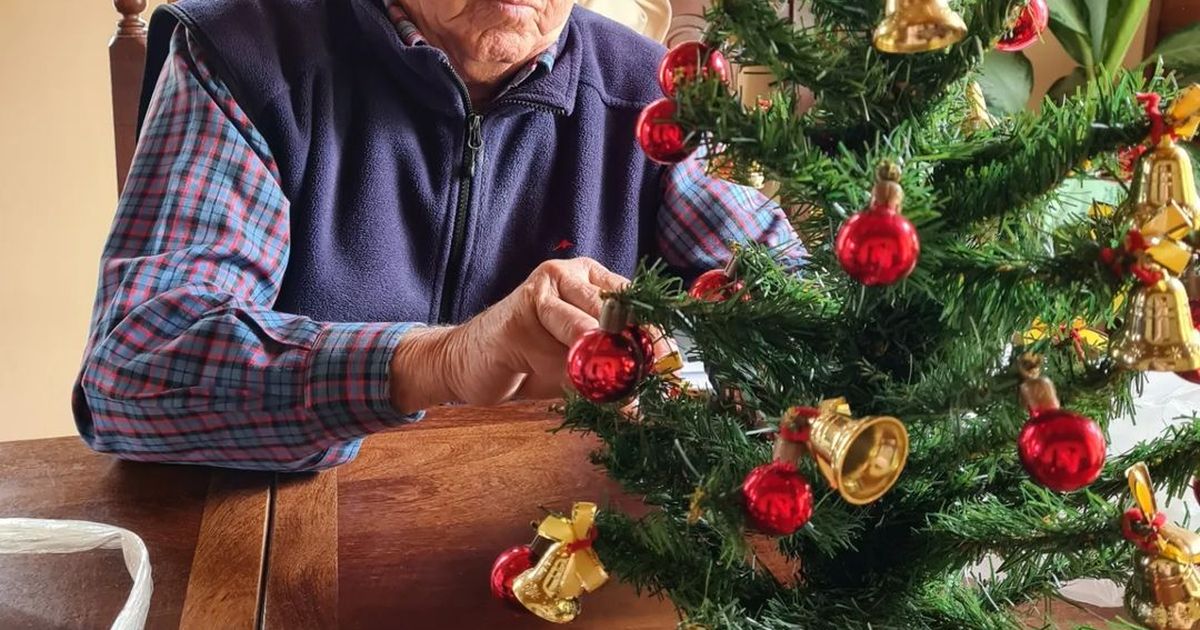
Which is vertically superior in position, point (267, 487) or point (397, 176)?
point (397, 176)

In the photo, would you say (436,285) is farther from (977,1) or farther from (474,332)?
(977,1)

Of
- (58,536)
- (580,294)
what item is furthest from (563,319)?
(58,536)

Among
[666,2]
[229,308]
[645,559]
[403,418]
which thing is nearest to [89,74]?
[666,2]

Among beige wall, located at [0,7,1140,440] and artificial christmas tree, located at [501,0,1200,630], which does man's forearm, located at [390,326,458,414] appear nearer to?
artificial christmas tree, located at [501,0,1200,630]

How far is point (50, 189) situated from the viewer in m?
2.20

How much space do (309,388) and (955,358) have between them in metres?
0.53

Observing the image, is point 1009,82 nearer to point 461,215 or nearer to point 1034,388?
point 461,215

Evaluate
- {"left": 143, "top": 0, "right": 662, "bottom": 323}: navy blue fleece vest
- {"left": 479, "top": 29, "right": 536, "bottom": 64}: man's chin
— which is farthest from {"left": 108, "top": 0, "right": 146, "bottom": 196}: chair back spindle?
{"left": 479, "top": 29, "right": 536, "bottom": 64}: man's chin

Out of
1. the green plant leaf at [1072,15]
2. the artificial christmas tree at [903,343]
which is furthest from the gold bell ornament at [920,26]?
the green plant leaf at [1072,15]

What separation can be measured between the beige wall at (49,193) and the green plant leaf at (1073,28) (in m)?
1.93

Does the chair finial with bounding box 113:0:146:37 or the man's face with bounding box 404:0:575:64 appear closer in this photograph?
the man's face with bounding box 404:0:575:64

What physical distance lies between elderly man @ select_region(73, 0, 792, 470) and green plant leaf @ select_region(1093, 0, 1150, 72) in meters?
1.12

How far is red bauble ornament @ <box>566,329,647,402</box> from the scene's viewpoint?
43 cm

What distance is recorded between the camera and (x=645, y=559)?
49cm
